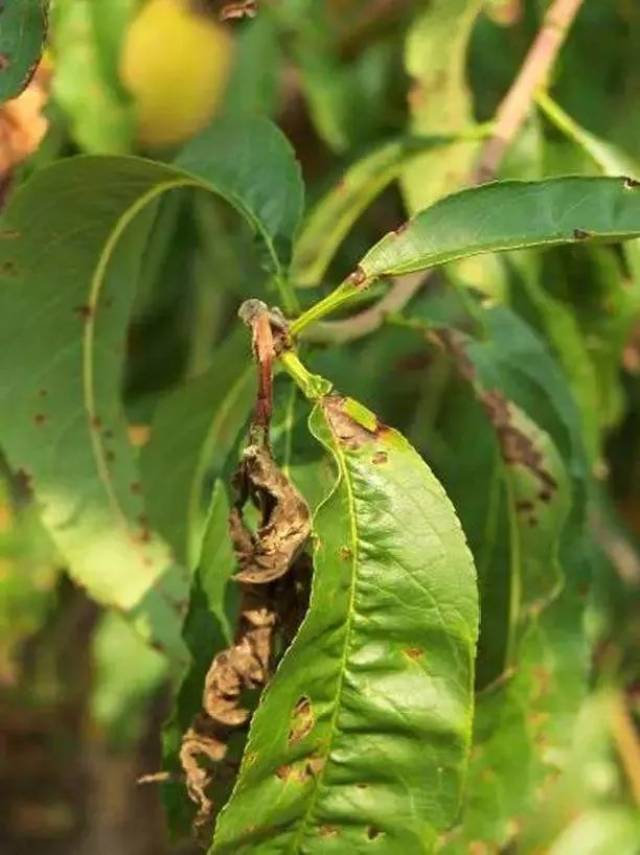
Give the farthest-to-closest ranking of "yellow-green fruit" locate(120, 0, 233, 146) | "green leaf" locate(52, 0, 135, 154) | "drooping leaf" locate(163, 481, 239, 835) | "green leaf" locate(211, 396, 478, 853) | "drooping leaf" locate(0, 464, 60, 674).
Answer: "drooping leaf" locate(0, 464, 60, 674) < "yellow-green fruit" locate(120, 0, 233, 146) < "green leaf" locate(52, 0, 135, 154) < "drooping leaf" locate(163, 481, 239, 835) < "green leaf" locate(211, 396, 478, 853)

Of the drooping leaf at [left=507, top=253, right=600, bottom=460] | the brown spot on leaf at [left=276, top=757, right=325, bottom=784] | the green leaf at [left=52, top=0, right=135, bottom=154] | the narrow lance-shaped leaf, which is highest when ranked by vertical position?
the green leaf at [left=52, top=0, right=135, bottom=154]

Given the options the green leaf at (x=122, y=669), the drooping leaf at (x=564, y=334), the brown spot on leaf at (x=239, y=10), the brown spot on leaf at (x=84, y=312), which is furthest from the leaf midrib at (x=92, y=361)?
the green leaf at (x=122, y=669)

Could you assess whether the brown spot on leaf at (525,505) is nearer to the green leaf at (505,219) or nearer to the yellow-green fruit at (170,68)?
the green leaf at (505,219)

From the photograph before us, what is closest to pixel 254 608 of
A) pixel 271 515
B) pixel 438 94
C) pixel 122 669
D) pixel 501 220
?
pixel 271 515

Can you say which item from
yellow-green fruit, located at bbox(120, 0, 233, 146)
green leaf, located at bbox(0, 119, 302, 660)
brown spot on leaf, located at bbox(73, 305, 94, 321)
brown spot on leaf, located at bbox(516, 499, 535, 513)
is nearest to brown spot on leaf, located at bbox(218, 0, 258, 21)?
green leaf, located at bbox(0, 119, 302, 660)

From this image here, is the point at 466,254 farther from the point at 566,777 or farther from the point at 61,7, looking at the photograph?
the point at 566,777

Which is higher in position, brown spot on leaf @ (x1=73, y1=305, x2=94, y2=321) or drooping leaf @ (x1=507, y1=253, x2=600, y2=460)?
drooping leaf @ (x1=507, y1=253, x2=600, y2=460)

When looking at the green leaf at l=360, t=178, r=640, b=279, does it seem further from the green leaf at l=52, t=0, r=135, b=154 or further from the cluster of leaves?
the green leaf at l=52, t=0, r=135, b=154
